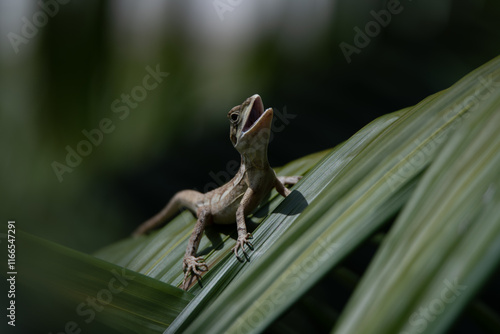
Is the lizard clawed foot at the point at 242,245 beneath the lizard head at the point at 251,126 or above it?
beneath

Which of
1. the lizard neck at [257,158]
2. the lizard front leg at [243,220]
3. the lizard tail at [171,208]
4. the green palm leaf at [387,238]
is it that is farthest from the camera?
the lizard tail at [171,208]

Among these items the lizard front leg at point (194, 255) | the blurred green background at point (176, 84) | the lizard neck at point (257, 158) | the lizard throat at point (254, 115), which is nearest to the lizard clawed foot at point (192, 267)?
the lizard front leg at point (194, 255)

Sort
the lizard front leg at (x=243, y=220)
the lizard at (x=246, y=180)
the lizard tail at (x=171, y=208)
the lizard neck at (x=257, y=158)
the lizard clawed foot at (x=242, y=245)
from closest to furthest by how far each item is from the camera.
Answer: the lizard clawed foot at (x=242, y=245) → the lizard front leg at (x=243, y=220) → the lizard at (x=246, y=180) → the lizard neck at (x=257, y=158) → the lizard tail at (x=171, y=208)

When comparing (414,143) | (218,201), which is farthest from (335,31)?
(414,143)

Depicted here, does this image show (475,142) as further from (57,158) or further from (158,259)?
(57,158)

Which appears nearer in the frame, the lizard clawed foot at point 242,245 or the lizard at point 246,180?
the lizard clawed foot at point 242,245

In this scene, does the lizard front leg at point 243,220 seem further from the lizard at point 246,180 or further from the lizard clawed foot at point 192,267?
the lizard clawed foot at point 192,267

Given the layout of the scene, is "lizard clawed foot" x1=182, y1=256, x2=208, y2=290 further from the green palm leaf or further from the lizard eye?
the lizard eye

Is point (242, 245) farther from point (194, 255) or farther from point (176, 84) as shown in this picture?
point (176, 84)

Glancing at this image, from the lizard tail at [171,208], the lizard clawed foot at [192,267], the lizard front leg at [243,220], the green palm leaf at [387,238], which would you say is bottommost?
the lizard front leg at [243,220]
